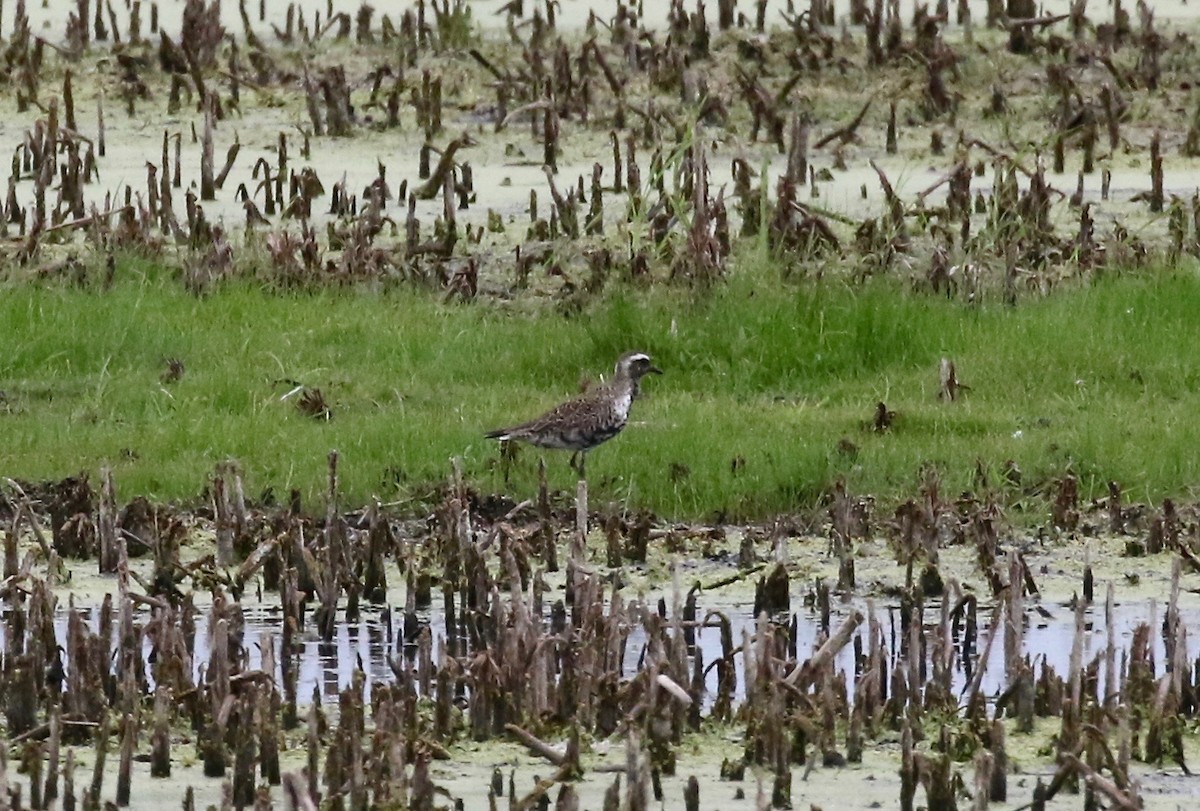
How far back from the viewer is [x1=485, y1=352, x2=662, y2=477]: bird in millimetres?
8672

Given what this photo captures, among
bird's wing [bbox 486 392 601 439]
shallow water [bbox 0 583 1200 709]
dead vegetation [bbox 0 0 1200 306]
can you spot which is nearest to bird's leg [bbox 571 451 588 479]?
bird's wing [bbox 486 392 601 439]

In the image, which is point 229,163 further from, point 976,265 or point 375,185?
point 976,265

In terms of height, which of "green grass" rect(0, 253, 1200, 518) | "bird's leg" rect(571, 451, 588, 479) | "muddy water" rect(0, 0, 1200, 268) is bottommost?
"bird's leg" rect(571, 451, 588, 479)

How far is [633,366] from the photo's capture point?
9.26m

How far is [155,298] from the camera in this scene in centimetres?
1062

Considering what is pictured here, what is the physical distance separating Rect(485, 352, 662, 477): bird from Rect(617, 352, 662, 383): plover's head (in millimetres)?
280

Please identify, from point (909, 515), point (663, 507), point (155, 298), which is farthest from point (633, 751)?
point (155, 298)

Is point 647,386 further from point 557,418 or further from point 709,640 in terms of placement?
point 709,640

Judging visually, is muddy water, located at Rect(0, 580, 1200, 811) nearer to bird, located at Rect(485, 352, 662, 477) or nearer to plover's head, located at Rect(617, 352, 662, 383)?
bird, located at Rect(485, 352, 662, 477)

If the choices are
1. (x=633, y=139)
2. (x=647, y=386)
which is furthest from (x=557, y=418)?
(x=633, y=139)

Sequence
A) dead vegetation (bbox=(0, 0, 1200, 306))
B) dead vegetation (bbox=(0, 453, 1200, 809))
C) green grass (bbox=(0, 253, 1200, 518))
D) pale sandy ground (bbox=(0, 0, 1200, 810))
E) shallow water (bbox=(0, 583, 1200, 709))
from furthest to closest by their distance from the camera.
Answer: dead vegetation (bbox=(0, 0, 1200, 306)) → green grass (bbox=(0, 253, 1200, 518)) → shallow water (bbox=(0, 583, 1200, 709)) → pale sandy ground (bbox=(0, 0, 1200, 810)) → dead vegetation (bbox=(0, 453, 1200, 809))

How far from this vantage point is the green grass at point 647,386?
877 centimetres

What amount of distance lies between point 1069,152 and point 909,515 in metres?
6.46

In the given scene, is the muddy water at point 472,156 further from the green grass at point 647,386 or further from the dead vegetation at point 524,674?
the dead vegetation at point 524,674
